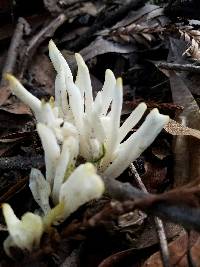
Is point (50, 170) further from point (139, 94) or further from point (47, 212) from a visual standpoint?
point (139, 94)

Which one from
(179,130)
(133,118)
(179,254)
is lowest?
(179,254)

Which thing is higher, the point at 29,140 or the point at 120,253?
the point at 29,140

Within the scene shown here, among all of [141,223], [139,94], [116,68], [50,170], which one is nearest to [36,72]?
[116,68]

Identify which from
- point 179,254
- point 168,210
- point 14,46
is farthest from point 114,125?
point 14,46

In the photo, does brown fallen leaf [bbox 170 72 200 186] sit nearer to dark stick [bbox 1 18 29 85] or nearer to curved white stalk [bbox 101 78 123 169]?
curved white stalk [bbox 101 78 123 169]

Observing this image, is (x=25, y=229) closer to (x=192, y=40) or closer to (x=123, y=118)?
(x=123, y=118)

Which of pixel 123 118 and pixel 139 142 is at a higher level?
pixel 139 142

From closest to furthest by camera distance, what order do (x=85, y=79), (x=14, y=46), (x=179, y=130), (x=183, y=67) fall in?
(x=85, y=79)
(x=179, y=130)
(x=183, y=67)
(x=14, y=46)
